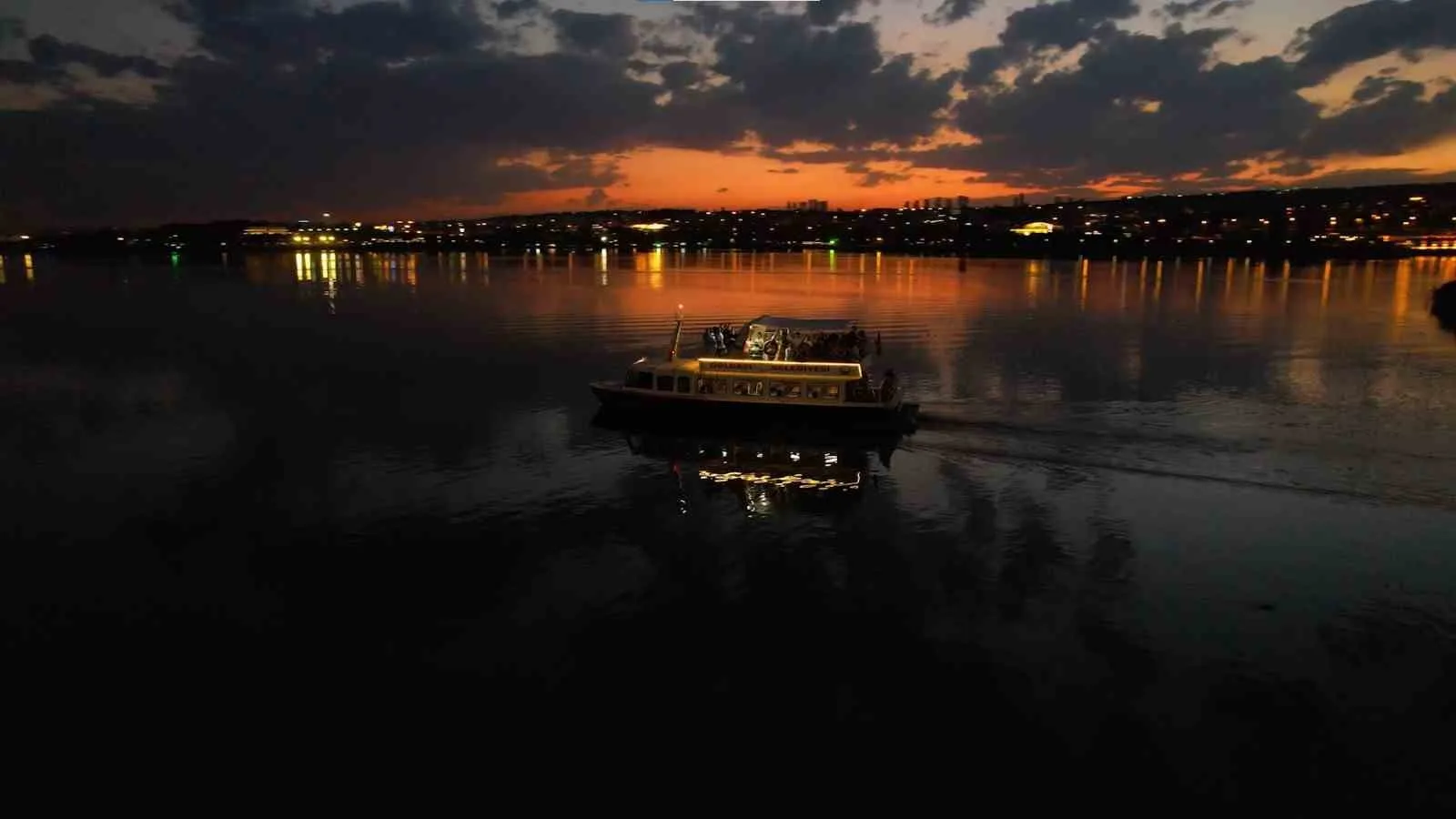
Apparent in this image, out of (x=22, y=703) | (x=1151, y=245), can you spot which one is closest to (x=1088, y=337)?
(x=22, y=703)

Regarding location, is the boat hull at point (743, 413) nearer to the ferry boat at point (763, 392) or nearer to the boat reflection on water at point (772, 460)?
the ferry boat at point (763, 392)

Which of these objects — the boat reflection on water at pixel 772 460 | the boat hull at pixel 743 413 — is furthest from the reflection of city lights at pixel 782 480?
the boat hull at pixel 743 413

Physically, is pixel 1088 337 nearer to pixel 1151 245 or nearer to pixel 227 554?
pixel 227 554

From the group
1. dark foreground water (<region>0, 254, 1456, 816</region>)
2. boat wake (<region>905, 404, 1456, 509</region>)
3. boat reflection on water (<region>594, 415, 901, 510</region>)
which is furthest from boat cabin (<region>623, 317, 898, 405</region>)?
boat wake (<region>905, 404, 1456, 509</region>)

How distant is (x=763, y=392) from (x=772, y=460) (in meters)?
3.41

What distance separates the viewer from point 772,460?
25.8m

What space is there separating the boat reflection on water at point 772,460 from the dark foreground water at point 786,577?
171 millimetres

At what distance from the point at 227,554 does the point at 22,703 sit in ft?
18.5

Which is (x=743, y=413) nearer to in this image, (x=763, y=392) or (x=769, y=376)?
(x=763, y=392)

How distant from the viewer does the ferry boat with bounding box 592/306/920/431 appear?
2805 cm

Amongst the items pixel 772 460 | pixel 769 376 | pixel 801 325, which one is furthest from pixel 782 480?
pixel 801 325

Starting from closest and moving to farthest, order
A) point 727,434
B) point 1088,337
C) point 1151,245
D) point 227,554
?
1. point 227,554
2. point 727,434
3. point 1088,337
4. point 1151,245

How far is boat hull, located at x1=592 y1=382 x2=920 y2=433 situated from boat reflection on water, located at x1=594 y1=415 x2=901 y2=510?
31 centimetres

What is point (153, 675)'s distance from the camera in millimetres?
13828
